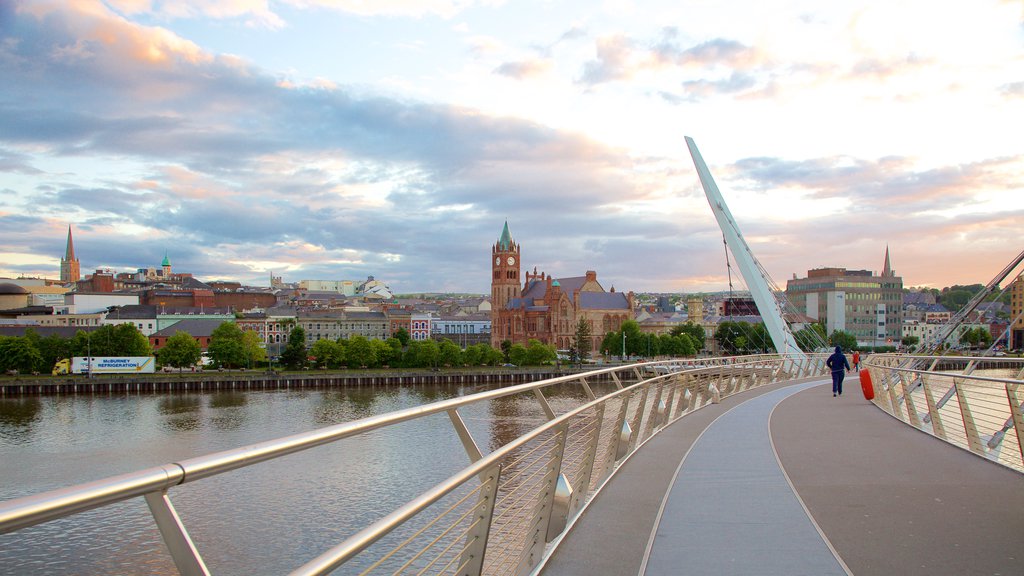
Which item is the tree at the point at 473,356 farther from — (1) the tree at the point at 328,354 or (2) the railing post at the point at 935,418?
(2) the railing post at the point at 935,418

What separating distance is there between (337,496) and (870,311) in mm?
100227

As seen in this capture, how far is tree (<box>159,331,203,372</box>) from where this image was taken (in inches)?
2835

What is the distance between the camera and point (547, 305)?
10619 centimetres

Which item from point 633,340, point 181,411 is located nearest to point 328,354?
point 181,411

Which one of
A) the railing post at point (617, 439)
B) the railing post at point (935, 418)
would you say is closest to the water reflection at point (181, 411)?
the railing post at point (617, 439)

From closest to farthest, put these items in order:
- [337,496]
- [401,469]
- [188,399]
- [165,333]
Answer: [337,496] < [401,469] < [188,399] < [165,333]

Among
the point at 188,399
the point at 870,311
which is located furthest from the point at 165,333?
the point at 870,311

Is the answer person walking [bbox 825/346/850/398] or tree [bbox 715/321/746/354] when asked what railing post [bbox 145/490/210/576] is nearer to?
person walking [bbox 825/346/850/398]

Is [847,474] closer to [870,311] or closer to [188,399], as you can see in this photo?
[188,399]

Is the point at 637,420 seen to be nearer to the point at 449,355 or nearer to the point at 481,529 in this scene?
the point at 481,529

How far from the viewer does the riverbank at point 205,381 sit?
60.0m

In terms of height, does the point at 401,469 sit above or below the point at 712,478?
below

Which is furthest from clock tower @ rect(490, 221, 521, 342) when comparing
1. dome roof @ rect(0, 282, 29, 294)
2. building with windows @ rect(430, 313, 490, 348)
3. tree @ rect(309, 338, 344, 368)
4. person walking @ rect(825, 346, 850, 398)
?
person walking @ rect(825, 346, 850, 398)

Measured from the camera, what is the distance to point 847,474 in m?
6.49
